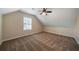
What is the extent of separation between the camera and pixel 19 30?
155 centimetres

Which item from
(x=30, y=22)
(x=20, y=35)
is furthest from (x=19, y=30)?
(x=30, y=22)

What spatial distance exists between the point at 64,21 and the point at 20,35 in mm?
824

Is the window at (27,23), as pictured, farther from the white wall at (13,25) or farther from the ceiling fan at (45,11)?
the ceiling fan at (45,11)

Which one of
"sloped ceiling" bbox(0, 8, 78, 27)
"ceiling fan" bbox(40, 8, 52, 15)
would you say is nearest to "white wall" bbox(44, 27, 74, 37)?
"sloped ceiling" bbox(0, 8, 78, 27)

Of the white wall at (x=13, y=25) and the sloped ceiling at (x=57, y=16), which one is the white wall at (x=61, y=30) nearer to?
the sloped ceiling at (x=57, y=16)

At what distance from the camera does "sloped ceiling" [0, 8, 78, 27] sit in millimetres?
1454

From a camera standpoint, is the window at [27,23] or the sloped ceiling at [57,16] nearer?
the sloped ceiling at [57,16]

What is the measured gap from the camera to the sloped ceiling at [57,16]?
4.77 feet

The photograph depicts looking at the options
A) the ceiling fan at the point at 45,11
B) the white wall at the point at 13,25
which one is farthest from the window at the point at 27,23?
the ceiling fan at the point at 45,11

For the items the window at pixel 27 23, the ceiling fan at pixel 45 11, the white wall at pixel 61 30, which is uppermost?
the ceiling fan at pixel 45 11

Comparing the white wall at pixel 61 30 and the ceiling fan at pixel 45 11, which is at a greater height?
the ceiling fan at pixel 45 11

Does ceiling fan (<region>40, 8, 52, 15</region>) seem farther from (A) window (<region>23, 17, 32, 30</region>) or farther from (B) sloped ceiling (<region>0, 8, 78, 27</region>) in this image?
(A) window (<region>23, 17, 32, 30</region>)

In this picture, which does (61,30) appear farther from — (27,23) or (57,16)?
(27,23)
